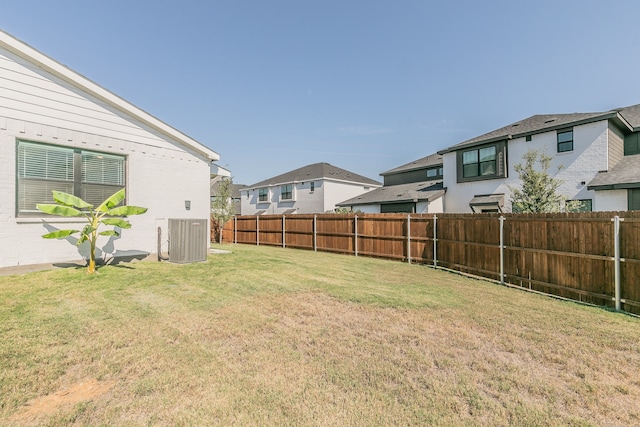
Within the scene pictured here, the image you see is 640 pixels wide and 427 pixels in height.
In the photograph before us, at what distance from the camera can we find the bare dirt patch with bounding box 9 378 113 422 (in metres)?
2.44

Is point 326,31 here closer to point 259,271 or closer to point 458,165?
point 458,165

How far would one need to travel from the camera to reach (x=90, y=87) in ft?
28.0

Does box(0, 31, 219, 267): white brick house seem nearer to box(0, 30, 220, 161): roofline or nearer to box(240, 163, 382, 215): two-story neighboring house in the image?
box(0, 30, 220, 161): roofline

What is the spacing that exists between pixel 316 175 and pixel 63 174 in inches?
1019

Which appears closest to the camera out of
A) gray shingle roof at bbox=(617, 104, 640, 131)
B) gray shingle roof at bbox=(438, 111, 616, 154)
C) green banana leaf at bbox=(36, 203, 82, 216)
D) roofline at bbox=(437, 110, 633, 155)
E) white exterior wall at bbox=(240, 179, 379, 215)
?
green banana leaf at bbox=(36, 203, 82, 216)

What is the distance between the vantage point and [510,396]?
9.45 ft

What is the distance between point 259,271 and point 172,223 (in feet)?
10.9

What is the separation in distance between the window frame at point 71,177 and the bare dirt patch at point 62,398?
709cm

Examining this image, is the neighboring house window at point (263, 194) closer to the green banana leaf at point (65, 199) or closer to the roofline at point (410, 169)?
the roofline at point (410, 169)

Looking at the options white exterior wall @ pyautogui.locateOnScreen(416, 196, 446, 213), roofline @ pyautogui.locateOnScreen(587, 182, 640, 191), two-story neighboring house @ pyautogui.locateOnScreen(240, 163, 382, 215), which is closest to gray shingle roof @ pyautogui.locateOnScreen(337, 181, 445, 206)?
white exterior wall @ pyautogui.locateOnScreen(416, 196, 446, 213)

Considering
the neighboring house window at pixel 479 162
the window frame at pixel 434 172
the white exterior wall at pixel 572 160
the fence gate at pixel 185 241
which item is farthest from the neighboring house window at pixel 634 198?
the fence gate at pixel 185 241

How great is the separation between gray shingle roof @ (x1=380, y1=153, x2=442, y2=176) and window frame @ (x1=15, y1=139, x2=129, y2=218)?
2266 cm

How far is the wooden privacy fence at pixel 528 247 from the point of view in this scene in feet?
19.5

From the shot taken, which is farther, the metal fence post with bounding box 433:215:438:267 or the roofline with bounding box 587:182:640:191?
the roofline with bounding box 587:182:640:191
